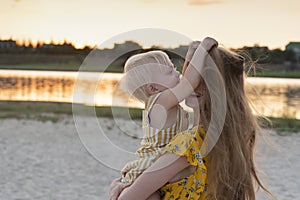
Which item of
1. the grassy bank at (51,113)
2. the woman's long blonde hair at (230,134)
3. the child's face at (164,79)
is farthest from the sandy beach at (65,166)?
the child's face at (164,79)

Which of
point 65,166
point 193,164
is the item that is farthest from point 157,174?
point 65,166

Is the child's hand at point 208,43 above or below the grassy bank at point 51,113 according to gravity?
above

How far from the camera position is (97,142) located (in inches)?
80.6

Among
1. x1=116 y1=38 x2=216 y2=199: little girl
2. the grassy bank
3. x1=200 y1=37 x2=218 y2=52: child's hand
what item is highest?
x1=200 y1=37 x2=218 y2=52: child's hand

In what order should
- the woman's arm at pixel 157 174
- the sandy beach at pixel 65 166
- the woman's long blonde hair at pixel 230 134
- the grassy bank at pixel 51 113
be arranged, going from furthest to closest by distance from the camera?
the grassy bank at pixel 51 113 < the sandy beach at pixel 65 166 < the woman's long blonde hair at pixel 230 134 < the woman's arm at pixel 157 174

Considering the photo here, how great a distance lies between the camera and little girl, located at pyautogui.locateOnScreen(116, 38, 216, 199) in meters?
1.93

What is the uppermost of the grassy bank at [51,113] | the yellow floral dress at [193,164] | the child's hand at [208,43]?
the child's hand at [208,43]

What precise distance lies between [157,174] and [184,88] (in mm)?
289

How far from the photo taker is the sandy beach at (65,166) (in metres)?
6.33

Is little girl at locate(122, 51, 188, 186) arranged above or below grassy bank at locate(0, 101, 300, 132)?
above

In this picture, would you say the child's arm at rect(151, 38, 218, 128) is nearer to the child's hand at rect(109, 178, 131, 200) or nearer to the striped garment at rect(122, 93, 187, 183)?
the striped garment at rect(122, 93, 187, 183)

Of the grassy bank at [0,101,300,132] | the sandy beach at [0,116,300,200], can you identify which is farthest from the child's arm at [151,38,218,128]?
the grassy bank at [0,101,300,132]

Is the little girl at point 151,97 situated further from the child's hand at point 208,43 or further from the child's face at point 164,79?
the child's hand at point 208,43

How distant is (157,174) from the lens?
6.22 feet
